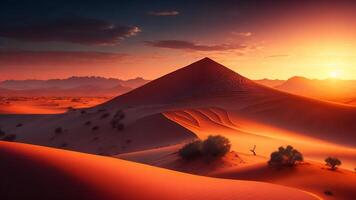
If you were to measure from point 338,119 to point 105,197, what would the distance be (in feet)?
87.1

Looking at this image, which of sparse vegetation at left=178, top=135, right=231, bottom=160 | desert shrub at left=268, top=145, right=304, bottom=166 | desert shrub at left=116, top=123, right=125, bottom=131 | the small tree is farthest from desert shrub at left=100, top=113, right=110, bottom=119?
desert shrub at left=268, top=145, right=304, bottom=166

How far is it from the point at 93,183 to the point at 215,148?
27.1 ft

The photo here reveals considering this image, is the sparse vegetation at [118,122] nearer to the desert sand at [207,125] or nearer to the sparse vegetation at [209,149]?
the desert sand at [207,125]

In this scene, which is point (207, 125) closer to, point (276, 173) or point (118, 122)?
point (118, 122)

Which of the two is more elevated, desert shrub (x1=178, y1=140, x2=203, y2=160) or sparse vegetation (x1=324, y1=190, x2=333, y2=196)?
desert shrub (x1=178, y1=140, x2=203, y2=160)

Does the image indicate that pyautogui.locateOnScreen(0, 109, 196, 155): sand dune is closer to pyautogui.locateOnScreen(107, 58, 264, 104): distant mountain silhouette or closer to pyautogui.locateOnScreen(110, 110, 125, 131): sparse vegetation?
pyautogui.locateOnScreen(110, 110, 125, 131): sparse vegetation

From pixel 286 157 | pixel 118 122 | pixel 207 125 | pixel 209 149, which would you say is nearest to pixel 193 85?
pixel 118 122

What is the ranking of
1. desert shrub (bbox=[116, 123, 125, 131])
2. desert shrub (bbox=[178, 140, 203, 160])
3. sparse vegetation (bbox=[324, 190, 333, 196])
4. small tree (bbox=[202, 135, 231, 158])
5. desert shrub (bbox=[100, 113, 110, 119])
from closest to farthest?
sparse vegetation (bbox=[324, 190, 333, 196]), small tree (bbox=[202, 135, 231, 158]), desert shrub (bbox=[178, 140, 203, 160]), desert shrub (bbox=[116, 123, 125, 131]), desert shrub (bbox=[100, 113, 110, 119])

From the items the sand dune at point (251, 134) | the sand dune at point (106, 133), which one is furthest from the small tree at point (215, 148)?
the sand dune at point (106, 133)

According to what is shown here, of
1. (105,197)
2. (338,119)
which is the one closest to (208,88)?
(338,119)

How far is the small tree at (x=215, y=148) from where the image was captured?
12656mm

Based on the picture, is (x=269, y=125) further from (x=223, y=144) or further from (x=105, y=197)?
(x=105, y=197)

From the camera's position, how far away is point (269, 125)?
26406 millimetres

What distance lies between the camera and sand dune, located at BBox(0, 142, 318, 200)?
14.3 feet
